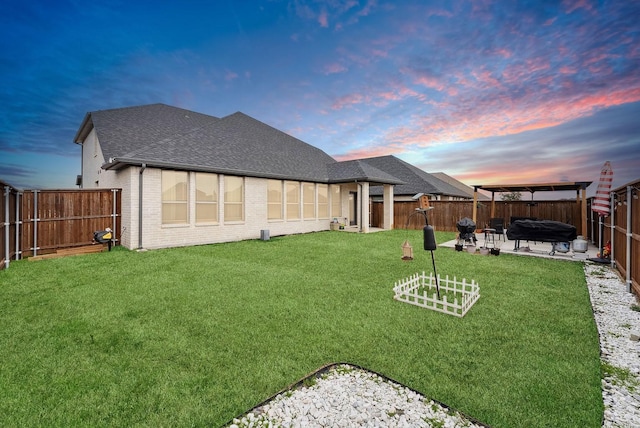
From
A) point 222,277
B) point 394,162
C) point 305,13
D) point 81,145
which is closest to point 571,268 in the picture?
point 222,277

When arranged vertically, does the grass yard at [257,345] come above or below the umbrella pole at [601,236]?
below

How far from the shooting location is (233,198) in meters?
13.3

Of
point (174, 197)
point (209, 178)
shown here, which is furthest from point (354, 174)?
point (174, 197)

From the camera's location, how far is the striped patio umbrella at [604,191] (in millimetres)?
8359

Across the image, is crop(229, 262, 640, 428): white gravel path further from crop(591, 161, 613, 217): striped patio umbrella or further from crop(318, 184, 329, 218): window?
crop(318, 184, 329, 218): window

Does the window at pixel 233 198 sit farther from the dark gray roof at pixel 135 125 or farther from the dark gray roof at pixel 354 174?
the dark gray roof at pixel 354 174

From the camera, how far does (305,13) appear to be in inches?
478

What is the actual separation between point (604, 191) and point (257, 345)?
36.6 ft

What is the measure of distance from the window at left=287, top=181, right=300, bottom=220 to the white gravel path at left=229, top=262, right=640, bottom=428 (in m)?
13.3

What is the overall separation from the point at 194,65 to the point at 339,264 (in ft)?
47.8

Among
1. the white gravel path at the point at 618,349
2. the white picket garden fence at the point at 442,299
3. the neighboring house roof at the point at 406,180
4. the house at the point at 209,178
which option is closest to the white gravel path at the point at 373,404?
the white gravel path at the point at 618,349

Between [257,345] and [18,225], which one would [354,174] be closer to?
[257,345]

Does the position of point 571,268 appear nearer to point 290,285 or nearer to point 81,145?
point 290,285

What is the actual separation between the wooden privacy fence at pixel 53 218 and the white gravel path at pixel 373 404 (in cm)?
991
